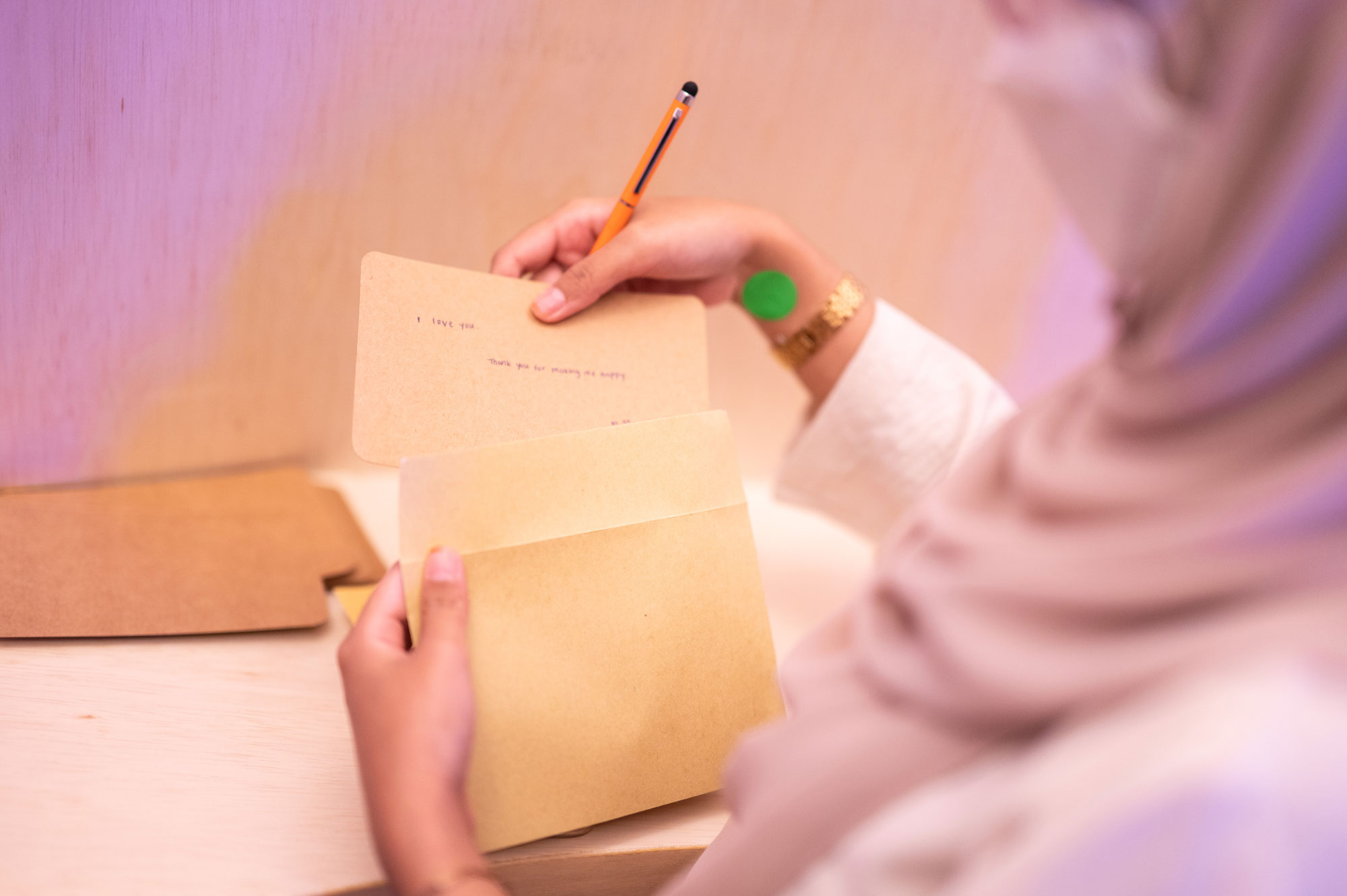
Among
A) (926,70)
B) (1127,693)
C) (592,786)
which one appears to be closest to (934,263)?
(926,70)

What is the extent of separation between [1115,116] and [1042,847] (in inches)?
8.1

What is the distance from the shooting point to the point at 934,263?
1029 mm

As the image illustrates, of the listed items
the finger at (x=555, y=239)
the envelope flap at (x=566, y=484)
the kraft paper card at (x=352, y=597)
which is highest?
the finger at (x=555, y=239)

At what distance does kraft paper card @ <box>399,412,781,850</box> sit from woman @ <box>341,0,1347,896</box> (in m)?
0.16

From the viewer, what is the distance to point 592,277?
2.03ft

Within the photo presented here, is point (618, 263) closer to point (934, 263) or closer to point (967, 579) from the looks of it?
point (967, 579)

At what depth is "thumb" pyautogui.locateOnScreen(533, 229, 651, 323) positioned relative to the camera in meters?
0.61

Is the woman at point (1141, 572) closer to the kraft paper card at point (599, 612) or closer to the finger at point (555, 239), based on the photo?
the kraft paper card at point (599, 612)

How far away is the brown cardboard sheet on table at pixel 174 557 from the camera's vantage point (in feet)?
1.93

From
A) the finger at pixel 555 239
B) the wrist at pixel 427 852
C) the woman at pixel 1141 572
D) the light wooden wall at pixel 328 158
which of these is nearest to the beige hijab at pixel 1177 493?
the woman at pixel 1141 572

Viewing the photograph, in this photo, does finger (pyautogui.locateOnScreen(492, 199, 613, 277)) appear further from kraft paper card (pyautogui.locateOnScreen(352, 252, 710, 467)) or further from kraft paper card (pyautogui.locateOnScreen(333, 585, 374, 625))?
kraft paper card (pyautogui.locateOnScreen(333, 585, 374, 625))

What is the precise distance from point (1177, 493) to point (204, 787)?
49cm

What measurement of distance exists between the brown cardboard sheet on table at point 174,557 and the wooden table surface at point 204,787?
14 mm

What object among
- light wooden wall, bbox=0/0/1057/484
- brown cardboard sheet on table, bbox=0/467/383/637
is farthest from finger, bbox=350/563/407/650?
light wooden wall, bbox=0/0/1057/484
